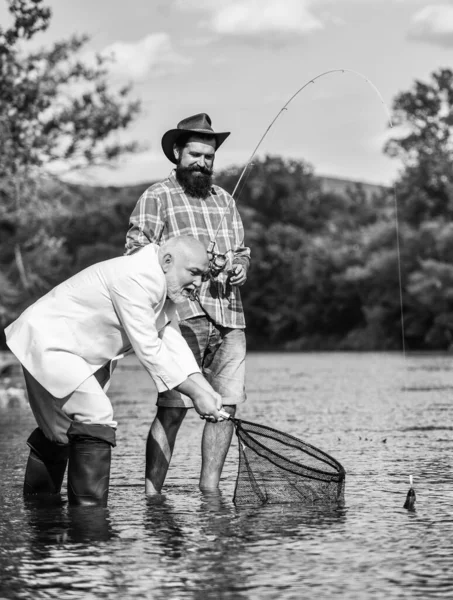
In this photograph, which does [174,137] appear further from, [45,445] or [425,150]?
[425,150]

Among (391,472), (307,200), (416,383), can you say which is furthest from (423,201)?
(391,472)

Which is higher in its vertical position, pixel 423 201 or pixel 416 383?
pixel 423 201

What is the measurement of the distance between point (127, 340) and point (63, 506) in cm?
98

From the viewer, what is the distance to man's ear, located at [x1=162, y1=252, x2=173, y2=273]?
6887 millimetres

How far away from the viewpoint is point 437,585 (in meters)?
5.06

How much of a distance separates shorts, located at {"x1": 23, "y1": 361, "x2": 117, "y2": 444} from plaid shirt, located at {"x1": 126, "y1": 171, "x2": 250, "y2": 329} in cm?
80

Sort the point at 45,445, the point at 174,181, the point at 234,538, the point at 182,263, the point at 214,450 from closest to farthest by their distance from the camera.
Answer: the point at 234,538, the point at 182,263, the point at 45,445, the point at 214,450, the point at 174,181

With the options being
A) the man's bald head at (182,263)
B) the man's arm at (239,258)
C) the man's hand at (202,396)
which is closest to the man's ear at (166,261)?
the man's bald head at (182,263)

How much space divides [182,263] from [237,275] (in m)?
1.05

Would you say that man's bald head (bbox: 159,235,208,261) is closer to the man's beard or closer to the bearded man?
the bearded man

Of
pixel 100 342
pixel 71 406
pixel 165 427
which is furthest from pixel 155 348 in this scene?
pixel 165 427

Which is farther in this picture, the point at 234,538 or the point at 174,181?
the point at 174,181

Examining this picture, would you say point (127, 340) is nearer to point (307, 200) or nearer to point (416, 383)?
point (416, 383)

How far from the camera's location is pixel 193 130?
7949 millimetres
